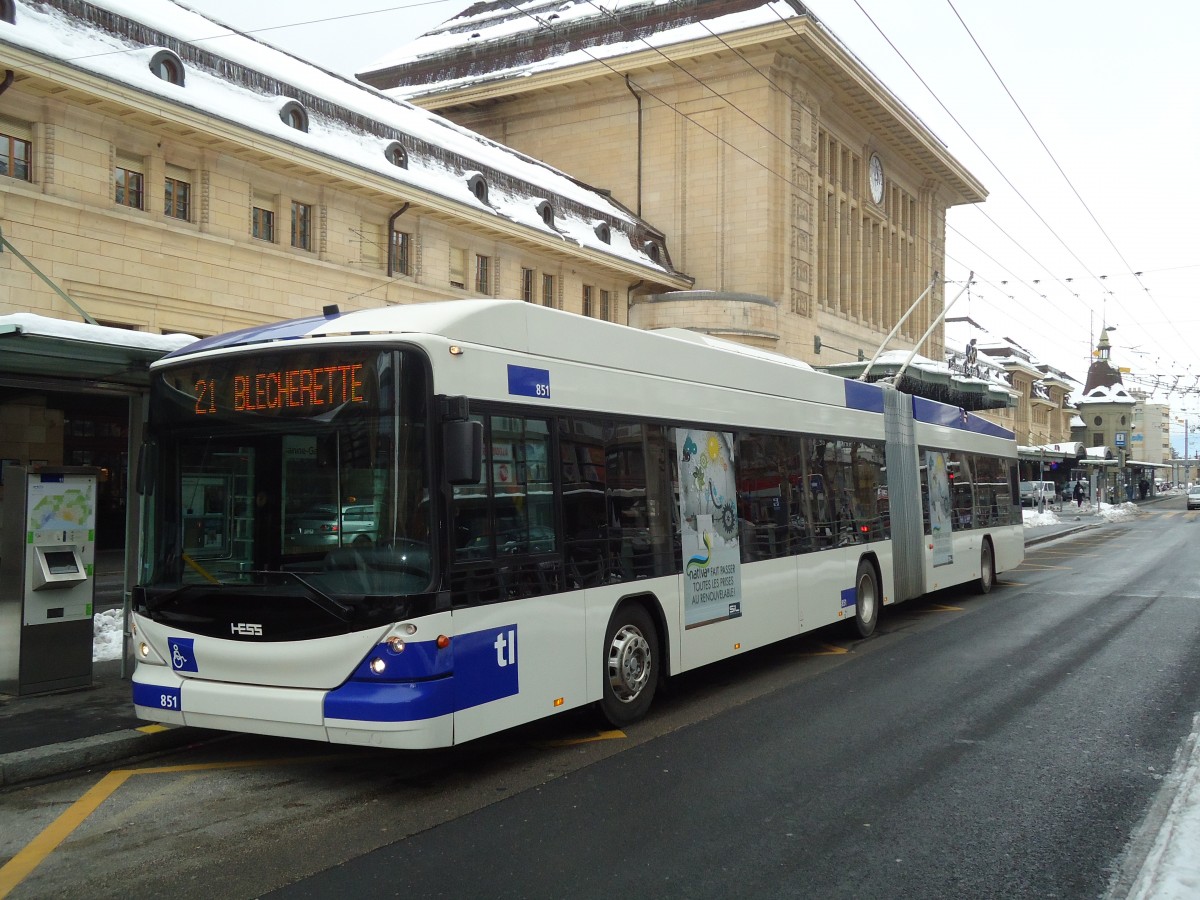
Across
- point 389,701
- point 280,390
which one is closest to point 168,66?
point 280,390

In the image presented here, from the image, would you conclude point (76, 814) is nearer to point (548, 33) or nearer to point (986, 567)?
point (986, 567)

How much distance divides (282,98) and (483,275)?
24.9ft

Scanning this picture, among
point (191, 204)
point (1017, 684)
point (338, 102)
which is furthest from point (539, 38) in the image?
point (1017, 684)

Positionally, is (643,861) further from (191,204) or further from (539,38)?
(539,38)

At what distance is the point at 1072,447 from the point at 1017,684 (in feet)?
231

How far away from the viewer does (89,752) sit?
721cm

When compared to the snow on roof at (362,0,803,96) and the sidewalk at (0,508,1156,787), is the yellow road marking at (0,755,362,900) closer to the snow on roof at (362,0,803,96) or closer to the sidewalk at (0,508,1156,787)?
the sidewalk at (0,508,1156,787)

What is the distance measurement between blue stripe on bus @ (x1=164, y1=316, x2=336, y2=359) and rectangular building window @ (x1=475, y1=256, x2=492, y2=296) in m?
22.5

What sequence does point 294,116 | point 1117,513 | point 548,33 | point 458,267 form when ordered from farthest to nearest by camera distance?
point 1117,513, point 548,33, point 458,267, point 294,116

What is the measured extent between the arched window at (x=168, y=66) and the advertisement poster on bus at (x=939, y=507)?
16156 millimetres

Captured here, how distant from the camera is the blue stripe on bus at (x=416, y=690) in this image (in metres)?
6.07

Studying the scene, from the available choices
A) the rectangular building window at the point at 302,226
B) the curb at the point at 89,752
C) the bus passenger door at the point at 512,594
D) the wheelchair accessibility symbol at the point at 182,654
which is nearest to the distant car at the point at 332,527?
the bus passenger door at the point at 512,594

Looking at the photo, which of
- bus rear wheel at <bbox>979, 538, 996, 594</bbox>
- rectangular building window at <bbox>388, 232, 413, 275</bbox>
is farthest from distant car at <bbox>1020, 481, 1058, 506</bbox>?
bus rear wheel at <bbox>979, 538, 996, 594</bbox>

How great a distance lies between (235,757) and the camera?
746 centimetres
